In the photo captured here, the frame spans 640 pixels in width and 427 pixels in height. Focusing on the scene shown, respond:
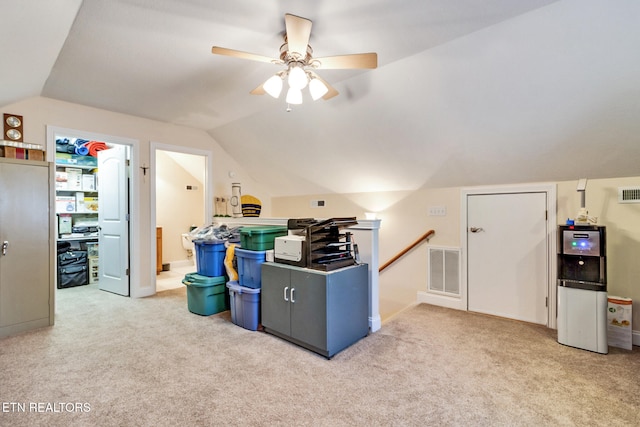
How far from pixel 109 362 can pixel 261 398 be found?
1.35 m

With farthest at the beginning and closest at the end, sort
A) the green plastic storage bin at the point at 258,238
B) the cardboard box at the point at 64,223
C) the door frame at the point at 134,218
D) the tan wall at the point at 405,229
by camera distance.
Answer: the cardboard box at the point at 64,223
the door frame at the point at 134,218
the tan wall at the point at 405,229
the green plastic storage bin at the point at 258,238

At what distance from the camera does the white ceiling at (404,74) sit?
200 centimetres

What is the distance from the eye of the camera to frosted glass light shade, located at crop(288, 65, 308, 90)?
218cm

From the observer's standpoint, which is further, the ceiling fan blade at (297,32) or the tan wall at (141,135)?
the tan wall at (141,135)

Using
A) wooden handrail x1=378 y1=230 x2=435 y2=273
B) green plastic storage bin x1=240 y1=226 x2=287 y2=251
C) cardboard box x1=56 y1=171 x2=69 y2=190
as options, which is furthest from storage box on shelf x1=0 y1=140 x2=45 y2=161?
wooden handrail x1=378 y1=230 x2=435 y2=273

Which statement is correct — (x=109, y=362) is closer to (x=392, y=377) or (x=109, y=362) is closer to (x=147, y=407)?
(x=147, y=407)

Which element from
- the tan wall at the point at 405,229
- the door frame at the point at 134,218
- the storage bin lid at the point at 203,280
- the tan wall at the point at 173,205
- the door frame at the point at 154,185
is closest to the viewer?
the storage bin lid at the point at 203,280

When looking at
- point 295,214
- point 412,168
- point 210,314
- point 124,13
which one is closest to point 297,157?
point 295,214

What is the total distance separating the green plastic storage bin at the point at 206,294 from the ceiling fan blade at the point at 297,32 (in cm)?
258

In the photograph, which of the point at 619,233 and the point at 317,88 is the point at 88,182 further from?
the point at 619,233

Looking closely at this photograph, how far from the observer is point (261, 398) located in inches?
75.7

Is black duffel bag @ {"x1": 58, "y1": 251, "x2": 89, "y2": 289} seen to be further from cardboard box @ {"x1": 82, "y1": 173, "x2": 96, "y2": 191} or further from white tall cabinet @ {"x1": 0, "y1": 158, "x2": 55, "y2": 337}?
white tall cabinet @ {"x1": 0, "y1": 158, "x2": 55, "y2": 337}

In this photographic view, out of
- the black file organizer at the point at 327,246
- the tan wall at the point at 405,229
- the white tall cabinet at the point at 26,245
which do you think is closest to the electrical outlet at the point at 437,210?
the tan wall at the point at 405,229

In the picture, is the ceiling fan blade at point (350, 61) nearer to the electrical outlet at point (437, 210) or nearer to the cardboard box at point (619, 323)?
the electrical outlet at point (437, 210)
